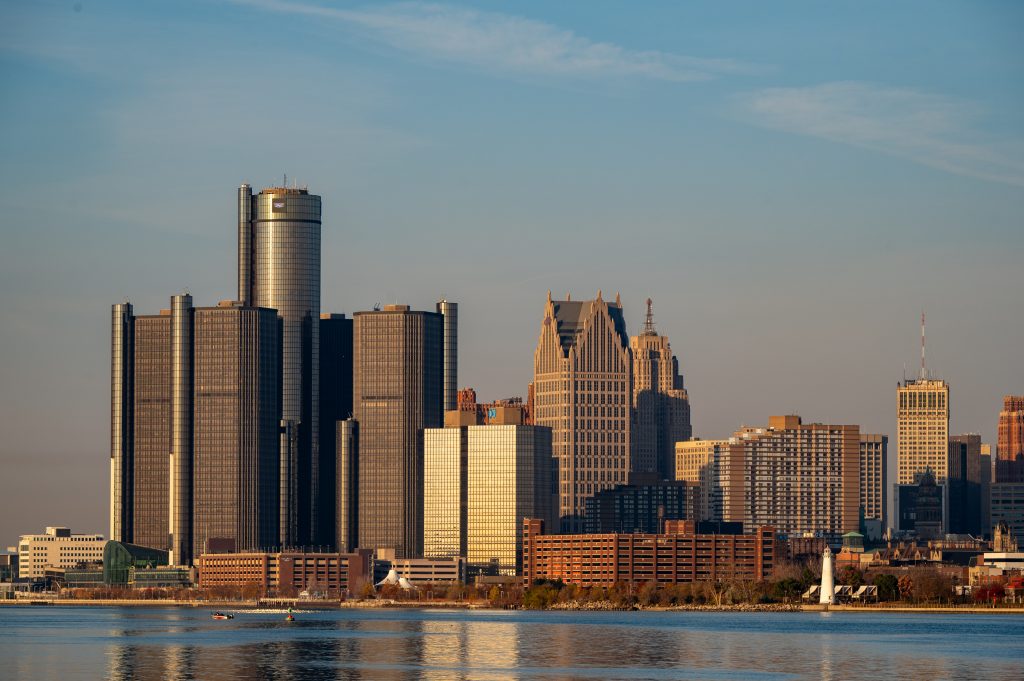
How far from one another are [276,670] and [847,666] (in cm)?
4606

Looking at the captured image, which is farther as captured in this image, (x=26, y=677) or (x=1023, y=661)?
(x=1023, y=661)

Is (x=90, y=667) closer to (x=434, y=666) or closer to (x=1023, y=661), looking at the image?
(x=434, y=666)

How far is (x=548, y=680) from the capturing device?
16988 centimetres

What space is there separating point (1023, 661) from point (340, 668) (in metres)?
57.7

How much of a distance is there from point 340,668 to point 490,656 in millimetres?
18280

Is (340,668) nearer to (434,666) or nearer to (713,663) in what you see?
(434,666)

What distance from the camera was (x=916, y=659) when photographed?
627 ft

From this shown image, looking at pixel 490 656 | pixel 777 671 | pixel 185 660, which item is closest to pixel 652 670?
pixel 777 671

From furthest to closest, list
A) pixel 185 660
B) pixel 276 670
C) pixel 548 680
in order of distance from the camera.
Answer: pixel 185 660
pixel 276 670
pixel 548 680

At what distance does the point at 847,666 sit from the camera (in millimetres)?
182375

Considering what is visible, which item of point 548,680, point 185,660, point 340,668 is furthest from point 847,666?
point 185,660

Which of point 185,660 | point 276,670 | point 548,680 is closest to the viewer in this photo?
A: point 548,680

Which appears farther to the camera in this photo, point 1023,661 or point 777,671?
point 1023,661

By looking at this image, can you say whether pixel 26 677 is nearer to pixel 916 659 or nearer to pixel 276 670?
pixel 276 670
